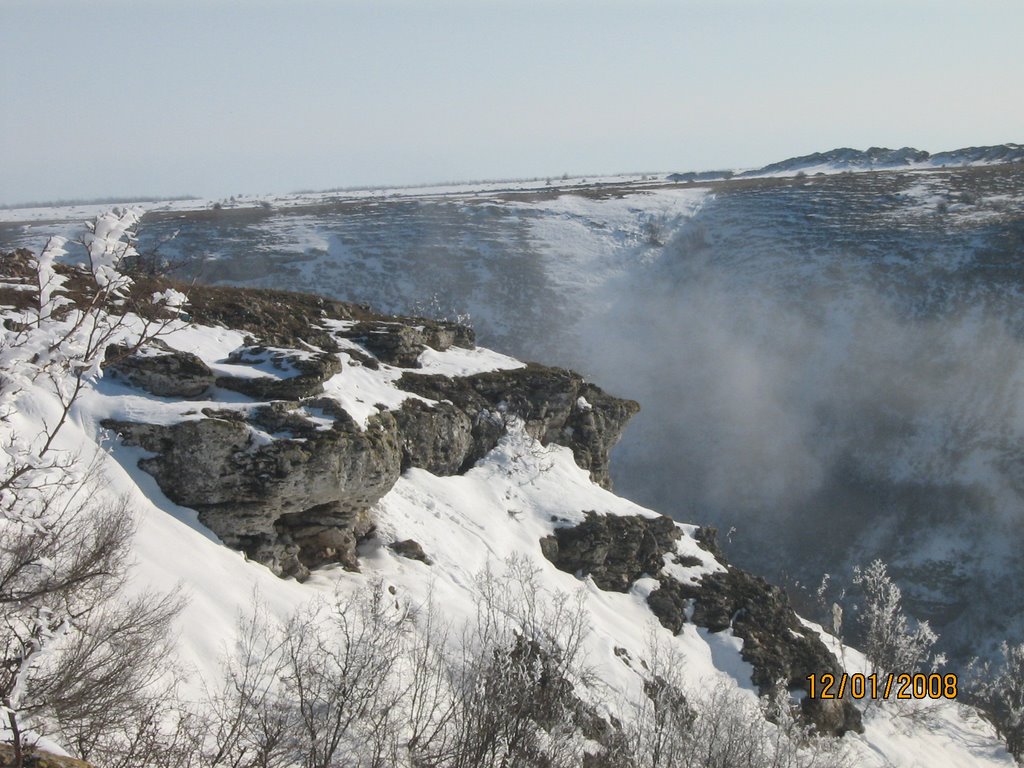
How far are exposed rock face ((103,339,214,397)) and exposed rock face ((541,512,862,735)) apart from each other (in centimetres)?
1256

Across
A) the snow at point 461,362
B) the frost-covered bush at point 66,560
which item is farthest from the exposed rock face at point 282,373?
the snow at point 461,362

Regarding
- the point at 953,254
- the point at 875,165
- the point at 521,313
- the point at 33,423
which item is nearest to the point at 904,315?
the point at 953,254

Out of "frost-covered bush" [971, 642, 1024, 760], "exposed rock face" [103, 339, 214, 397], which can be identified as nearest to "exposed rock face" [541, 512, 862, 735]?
"frost-covered bush" [971, 642, 1024, 760]

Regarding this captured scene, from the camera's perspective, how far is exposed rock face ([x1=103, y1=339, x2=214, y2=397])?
60.8 feet

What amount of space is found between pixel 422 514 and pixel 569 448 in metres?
10.6

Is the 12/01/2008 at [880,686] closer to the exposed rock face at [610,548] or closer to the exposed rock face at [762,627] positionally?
the exposed rock face at [762,627]

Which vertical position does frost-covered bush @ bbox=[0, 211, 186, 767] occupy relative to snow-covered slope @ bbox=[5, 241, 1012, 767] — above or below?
above

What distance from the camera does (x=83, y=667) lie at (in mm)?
8328

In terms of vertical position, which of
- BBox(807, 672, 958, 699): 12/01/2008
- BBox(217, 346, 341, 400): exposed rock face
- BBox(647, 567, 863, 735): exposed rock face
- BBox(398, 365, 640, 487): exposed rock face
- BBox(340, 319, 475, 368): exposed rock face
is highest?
BBox(217, 346, 341, 400): exposed rock face

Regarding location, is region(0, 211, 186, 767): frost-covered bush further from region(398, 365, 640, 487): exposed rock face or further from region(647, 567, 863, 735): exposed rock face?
region(647, 567, 863, 735): exposed rock face

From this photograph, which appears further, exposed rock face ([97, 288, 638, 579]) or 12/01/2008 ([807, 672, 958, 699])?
12/01/2008 ([807, 672, 958, 699])

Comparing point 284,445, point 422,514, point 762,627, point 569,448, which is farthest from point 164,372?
point 762,627

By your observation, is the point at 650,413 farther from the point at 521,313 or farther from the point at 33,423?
the point at 33,423

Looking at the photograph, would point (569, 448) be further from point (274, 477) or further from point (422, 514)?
point (274, 477)
